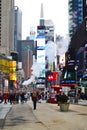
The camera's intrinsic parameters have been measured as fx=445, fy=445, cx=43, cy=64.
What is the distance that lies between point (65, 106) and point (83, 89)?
6796 centimetres

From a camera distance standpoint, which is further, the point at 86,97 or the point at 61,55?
the point at 61,55

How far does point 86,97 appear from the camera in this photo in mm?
86250

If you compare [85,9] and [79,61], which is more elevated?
[85,9]

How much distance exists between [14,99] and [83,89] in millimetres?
41274

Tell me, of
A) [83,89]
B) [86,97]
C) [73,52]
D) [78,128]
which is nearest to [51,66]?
[73,52]

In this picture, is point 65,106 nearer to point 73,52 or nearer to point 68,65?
point 68,65

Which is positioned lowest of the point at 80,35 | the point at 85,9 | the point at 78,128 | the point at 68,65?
the point at 78,128

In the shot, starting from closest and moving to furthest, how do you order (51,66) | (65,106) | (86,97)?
(65,106), (86,97), (51,66)

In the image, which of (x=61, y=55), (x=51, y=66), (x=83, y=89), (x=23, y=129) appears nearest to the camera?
(x=23, y=129)

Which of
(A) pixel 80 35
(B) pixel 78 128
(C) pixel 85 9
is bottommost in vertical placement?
(B) pixel 78 128

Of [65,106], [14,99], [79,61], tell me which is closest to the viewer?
[65,106]

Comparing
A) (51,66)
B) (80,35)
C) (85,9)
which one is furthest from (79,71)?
(51,66)

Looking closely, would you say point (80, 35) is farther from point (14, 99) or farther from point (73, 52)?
point (14, 99)

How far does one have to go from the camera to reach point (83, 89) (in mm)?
103438
